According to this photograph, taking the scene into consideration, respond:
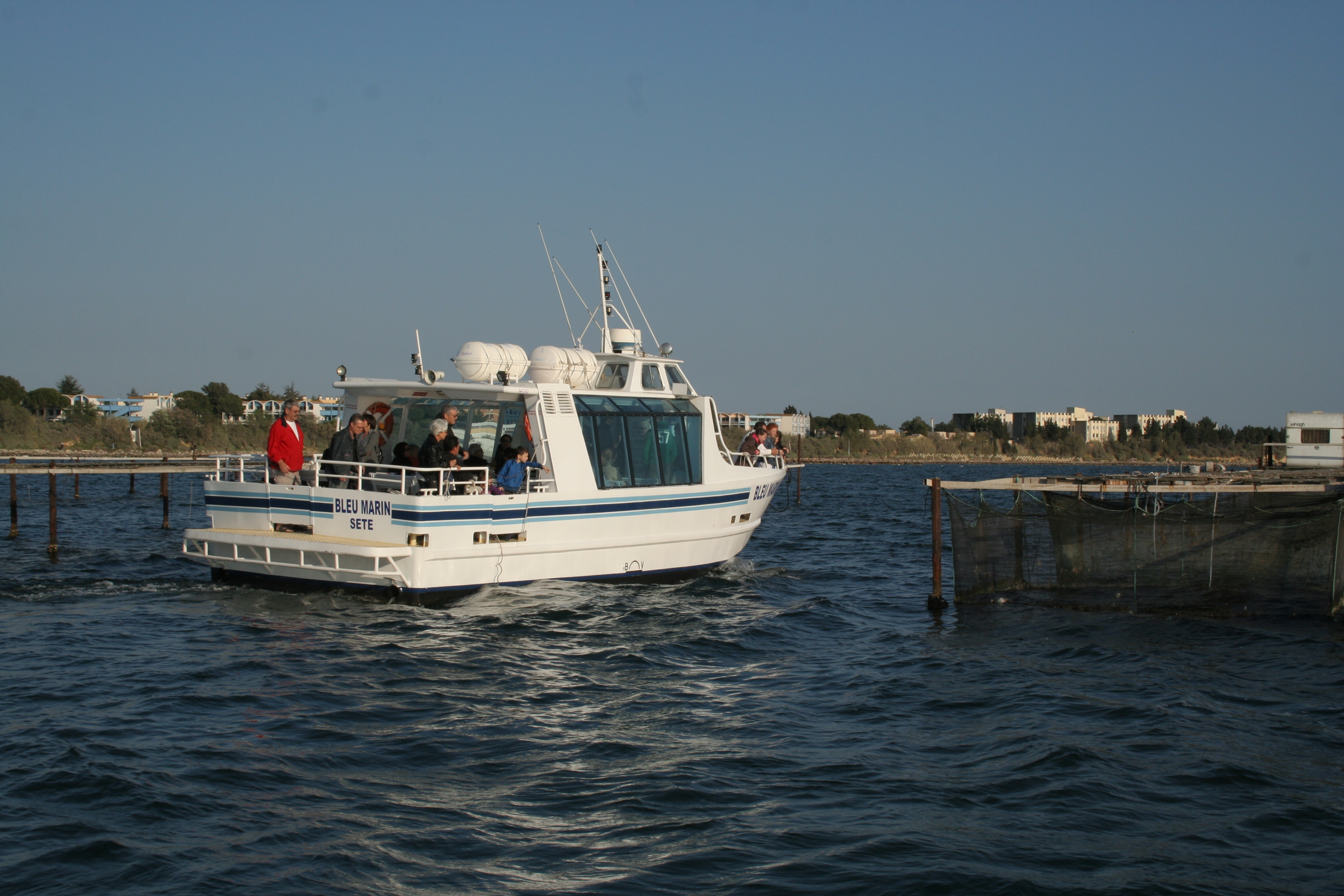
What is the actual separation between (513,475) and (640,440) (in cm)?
311

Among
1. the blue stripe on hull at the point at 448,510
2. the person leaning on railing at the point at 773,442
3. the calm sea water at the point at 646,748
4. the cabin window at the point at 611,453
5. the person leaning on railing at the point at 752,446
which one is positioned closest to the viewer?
the calm sea water at the point at 646,748

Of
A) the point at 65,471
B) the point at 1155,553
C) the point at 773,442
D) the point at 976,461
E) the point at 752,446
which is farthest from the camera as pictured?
the point at 976,461

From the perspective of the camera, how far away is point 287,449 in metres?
15.3

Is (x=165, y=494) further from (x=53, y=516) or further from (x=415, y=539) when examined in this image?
(x=415, y=539)

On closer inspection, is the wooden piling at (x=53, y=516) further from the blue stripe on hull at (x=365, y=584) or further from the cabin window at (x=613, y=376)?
the cabin window at (x=613, y=376)

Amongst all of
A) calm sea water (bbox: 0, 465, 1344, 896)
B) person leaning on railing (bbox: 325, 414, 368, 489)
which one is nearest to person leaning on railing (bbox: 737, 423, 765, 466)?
calm sea water (bbox: 0, 465, 1344, 896)

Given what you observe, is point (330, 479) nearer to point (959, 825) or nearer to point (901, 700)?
point (901, 700)

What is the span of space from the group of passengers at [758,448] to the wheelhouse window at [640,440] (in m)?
2.78

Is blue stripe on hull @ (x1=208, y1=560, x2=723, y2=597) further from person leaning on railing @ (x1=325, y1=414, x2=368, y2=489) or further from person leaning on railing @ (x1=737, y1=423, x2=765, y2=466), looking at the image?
person leaning on railing @ (x1=737, y1=423, x2=765, y2=466)

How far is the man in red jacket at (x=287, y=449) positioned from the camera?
15.3 meters

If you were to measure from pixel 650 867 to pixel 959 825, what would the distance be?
7.87 ft

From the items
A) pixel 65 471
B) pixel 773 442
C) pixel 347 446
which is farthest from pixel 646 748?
pixel 65 471

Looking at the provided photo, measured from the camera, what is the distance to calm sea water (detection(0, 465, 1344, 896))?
685cm

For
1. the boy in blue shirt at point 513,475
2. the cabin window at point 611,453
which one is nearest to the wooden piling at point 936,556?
the cabin window at point 611,453
